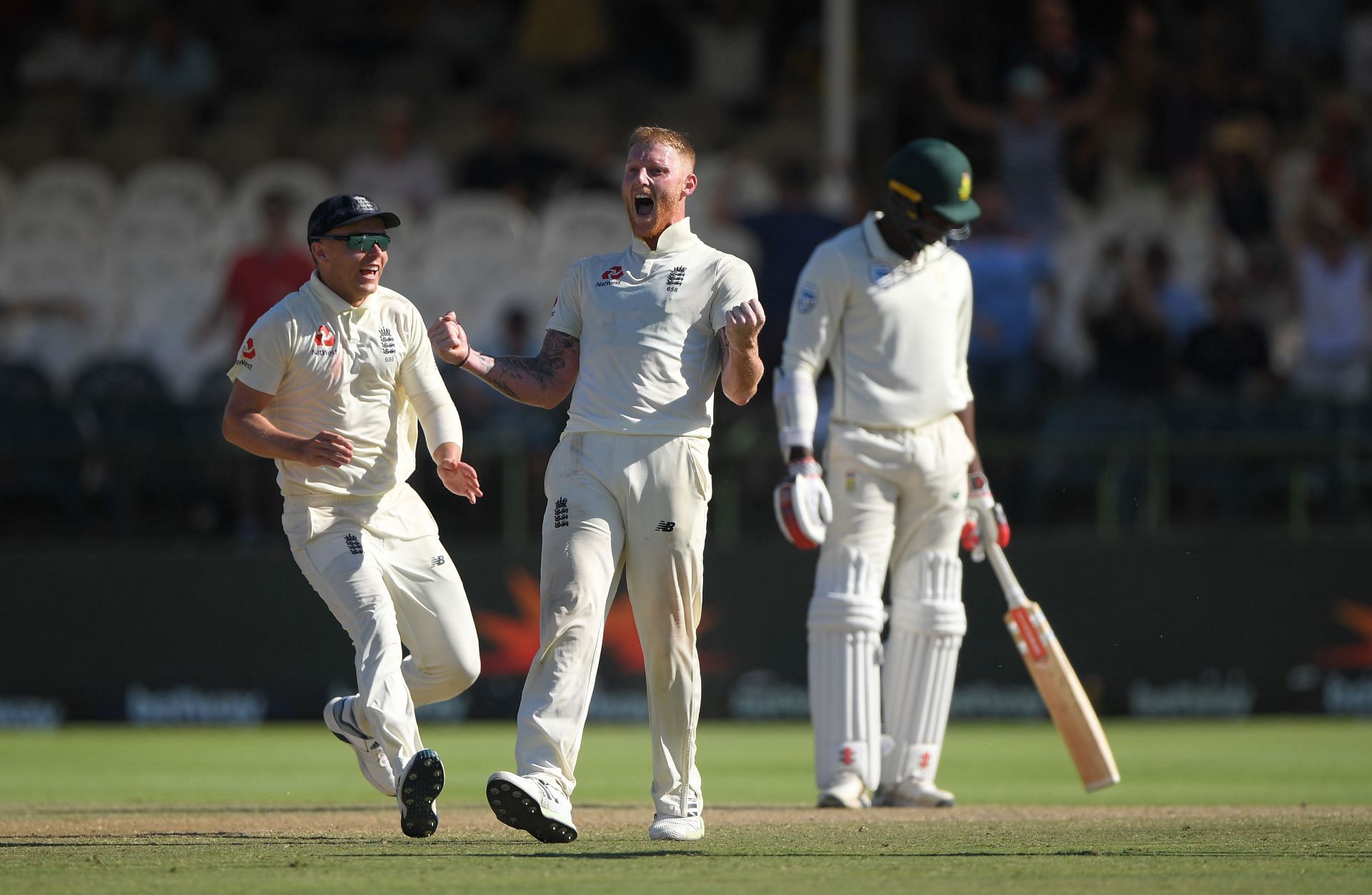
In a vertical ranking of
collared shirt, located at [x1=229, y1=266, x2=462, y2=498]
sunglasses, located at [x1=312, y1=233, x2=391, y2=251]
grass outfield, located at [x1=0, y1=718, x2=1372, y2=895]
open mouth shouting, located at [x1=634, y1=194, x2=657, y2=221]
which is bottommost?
grass outfield, located at [x1=0, y1=718, x2=1372, y2=895]

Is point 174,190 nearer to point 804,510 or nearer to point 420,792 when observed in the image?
point 804,510

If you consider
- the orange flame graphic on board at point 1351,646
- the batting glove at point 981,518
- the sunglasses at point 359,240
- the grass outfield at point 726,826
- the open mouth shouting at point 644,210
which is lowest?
the grass outfield at point 726,826

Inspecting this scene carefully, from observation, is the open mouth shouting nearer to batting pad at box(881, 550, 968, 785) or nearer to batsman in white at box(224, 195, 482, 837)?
batsman in white at box(224, 195, 482, 837)

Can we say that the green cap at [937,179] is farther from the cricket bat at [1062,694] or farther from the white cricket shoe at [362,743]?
the white cricket shoe at [362,743]

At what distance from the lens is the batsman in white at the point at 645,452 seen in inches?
255

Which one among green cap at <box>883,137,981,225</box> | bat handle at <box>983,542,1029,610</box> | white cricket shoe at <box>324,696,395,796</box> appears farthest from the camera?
bat handle at <box>983,542,1029,610</box>

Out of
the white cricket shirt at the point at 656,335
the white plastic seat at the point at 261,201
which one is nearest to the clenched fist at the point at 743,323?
the white cricket shirt at the point at 656,335

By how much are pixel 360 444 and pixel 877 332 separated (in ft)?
7.26

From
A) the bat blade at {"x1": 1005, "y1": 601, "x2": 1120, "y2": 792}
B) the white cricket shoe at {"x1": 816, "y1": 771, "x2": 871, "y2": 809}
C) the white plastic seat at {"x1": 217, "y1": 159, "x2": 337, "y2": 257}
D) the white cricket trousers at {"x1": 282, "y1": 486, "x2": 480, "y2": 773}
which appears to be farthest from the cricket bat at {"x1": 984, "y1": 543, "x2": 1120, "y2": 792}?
the white plastic seat at {"x1": 217, "y1": 159, "x2": 337, "y2": 257}

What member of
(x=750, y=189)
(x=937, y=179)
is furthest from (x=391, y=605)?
(x=750, y=189)

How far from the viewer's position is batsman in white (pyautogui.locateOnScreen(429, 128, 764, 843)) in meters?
6.46

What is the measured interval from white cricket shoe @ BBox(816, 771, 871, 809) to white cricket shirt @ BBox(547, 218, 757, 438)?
2004 millimetres

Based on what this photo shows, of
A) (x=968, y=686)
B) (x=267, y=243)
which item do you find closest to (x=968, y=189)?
(x=968, y=686)

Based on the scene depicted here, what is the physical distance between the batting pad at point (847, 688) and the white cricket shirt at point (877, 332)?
0.78m
